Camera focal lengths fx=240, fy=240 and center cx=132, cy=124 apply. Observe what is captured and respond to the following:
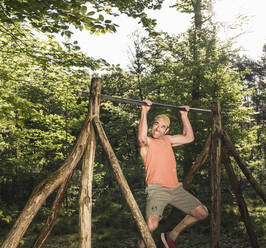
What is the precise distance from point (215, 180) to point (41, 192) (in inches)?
98.1

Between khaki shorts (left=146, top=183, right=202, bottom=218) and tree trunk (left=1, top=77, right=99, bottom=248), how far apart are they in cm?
101

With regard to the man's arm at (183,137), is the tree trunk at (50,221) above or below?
below

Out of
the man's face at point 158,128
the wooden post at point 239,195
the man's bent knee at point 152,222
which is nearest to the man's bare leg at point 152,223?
the man's bent knee at point 152,222

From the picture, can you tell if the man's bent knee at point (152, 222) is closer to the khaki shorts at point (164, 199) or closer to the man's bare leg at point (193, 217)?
the khaki shorts at point (164, 199)

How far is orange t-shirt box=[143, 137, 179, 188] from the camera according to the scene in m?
3.09

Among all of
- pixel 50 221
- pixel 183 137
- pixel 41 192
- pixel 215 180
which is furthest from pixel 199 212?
pixel 41 192

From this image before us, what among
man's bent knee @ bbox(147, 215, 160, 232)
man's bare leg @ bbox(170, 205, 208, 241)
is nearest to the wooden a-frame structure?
man's bent knee @ bbox(147, 215, 160, 232)

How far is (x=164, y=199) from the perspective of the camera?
302cm

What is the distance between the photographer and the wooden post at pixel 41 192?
7.55ft

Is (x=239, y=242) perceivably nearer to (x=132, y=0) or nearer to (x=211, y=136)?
(x=211, y=136)

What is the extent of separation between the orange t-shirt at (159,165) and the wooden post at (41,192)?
849 millimetres

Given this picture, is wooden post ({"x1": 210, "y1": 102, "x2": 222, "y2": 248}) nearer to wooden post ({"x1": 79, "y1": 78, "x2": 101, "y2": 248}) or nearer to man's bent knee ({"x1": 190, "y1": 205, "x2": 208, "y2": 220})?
man's bent knee ({"x1": 190, "y1": 205, "x2": 208, "y2": 220})

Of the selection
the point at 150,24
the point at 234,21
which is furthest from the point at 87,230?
the point at 234,21

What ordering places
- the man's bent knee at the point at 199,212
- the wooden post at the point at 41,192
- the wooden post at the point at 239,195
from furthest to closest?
the wooden post at the point at 239,195 → the man's bent knee at the point at 199,212 → the wooden post at the point at 41,192
